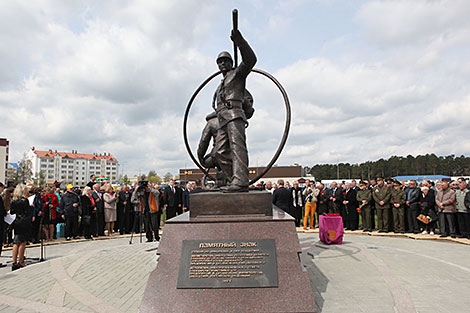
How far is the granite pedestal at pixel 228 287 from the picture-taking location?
375 centimetres

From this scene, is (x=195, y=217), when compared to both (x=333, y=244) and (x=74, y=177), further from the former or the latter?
(x=74, y=177)

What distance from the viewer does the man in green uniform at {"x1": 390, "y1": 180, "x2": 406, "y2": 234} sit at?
1112 centimetres

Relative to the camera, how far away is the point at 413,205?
11.0 metres

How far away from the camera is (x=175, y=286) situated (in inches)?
156

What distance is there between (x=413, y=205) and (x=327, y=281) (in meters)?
7.49

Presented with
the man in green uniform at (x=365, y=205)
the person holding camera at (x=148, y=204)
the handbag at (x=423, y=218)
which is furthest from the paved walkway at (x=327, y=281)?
the man in green uniform at (x=365, y=205)

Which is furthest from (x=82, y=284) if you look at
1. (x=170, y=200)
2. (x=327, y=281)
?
(x=170, y=200)

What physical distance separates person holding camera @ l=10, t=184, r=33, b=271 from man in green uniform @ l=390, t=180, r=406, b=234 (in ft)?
36.6

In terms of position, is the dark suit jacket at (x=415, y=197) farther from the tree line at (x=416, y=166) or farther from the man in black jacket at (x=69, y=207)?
the tree line at (x=416, y=166)

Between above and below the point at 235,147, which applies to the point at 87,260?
below

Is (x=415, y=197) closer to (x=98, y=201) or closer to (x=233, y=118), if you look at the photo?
(x=233, y=118)

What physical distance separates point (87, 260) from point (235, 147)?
4226mm

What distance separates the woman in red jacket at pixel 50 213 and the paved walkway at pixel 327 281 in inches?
89.8

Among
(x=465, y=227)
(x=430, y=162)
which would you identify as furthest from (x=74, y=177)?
(x=465, y=227)
